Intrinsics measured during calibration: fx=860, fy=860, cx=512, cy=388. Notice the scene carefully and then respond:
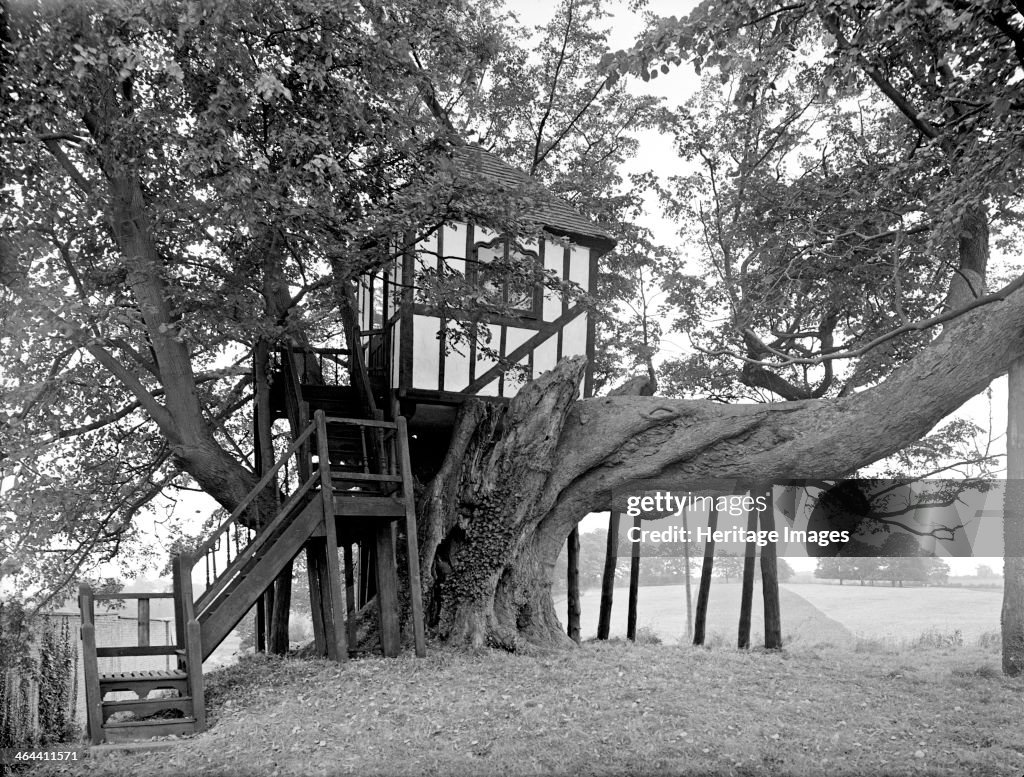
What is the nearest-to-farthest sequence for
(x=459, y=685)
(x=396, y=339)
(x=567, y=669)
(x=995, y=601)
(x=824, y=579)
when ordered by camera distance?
(x=459, y=685) → (x=567, y=669) → (x=396, y=339) → (x=995, y=601) → (x=824, y=579)

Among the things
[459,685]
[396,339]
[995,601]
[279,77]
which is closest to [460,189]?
[279,77]

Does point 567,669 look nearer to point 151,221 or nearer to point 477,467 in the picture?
point 477,467

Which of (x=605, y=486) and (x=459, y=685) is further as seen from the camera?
(x=605, y=486)

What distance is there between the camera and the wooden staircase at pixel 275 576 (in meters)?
8.13

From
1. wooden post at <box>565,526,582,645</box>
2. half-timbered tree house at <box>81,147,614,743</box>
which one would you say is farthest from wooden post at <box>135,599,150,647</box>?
wooden post at <box>565,526,582,645</box>

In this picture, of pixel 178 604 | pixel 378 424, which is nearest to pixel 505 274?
pixel 378 424

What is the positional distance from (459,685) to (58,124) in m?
7.82

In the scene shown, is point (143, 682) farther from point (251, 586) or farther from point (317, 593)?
point (317, 593)

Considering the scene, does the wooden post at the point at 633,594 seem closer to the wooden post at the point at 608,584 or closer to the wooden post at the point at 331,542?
the wooden post at the point at 608,584

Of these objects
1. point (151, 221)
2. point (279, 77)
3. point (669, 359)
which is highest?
point (279, 77)

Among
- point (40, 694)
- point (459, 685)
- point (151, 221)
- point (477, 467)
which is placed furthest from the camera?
point (477, 467)

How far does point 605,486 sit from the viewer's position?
1258 centimetres

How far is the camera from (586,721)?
25.2 ft

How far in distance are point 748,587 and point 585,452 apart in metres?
4.94
